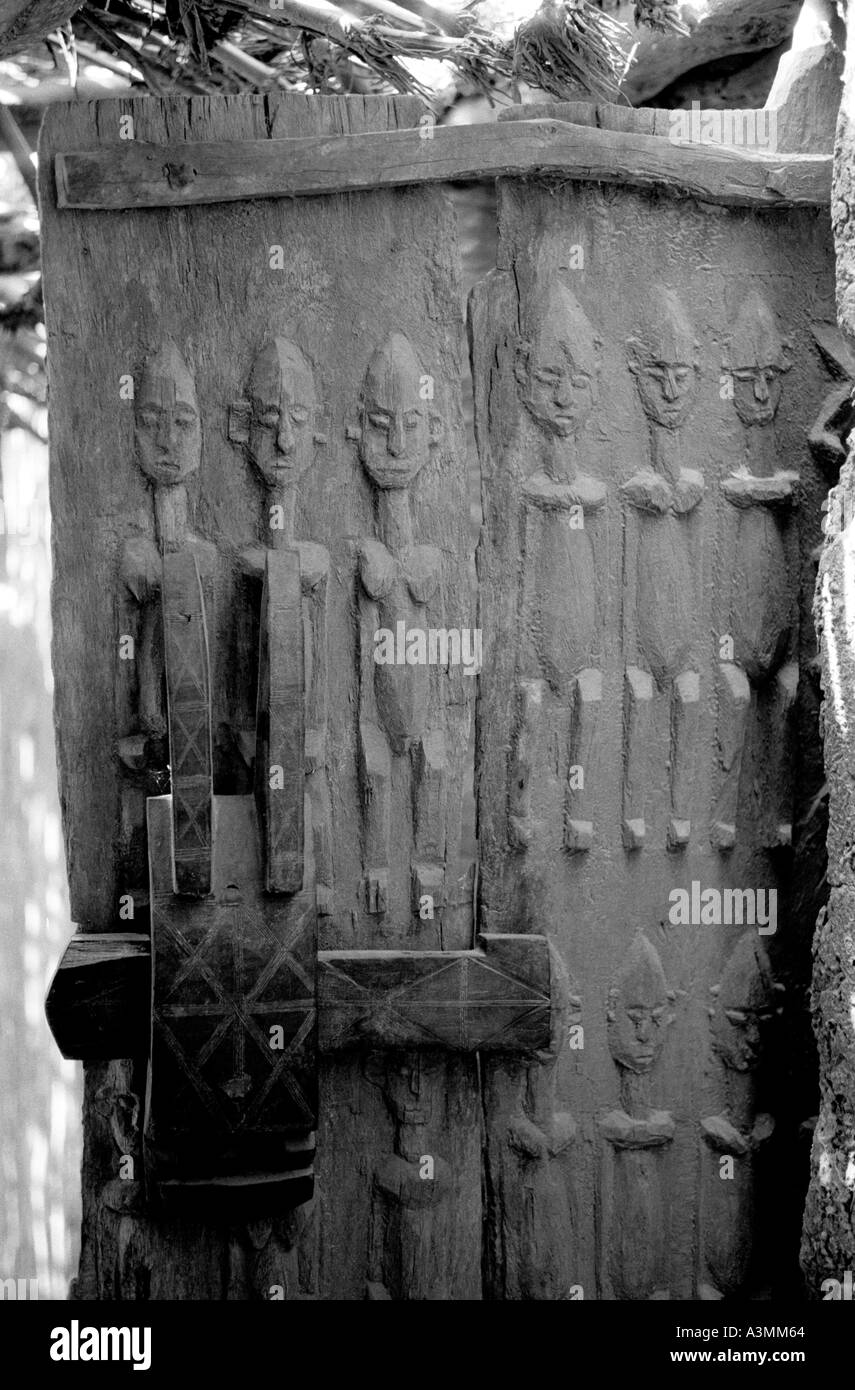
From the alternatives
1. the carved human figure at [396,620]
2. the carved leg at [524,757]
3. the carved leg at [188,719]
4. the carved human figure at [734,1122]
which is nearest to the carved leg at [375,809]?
the carved human figure at [396,620]

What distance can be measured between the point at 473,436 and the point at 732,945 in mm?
1165

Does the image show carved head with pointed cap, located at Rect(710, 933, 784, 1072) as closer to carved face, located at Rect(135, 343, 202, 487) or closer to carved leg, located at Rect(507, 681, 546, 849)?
carved leg, located at Rect(507, 681, 546, 849)

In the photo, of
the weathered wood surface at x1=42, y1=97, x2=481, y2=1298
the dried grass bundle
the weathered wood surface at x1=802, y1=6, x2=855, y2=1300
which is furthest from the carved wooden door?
the dried grass bundle

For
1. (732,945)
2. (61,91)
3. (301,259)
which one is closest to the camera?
(301,259)

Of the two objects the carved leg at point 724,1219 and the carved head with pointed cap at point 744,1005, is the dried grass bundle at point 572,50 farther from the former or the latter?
the carved leg at point 724,1219

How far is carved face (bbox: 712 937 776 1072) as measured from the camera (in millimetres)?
2752

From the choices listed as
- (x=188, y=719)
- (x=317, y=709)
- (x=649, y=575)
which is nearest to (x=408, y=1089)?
(x=317, y=709)

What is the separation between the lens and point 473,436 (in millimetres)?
2664

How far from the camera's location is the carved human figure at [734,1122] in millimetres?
2754

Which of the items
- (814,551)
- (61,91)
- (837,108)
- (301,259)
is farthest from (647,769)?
(61,91)

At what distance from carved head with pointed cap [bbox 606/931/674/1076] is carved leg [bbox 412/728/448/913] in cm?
41

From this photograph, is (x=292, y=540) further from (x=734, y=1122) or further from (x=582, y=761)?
(x=734, y=1122)

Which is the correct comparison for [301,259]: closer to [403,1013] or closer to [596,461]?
[596,461]
